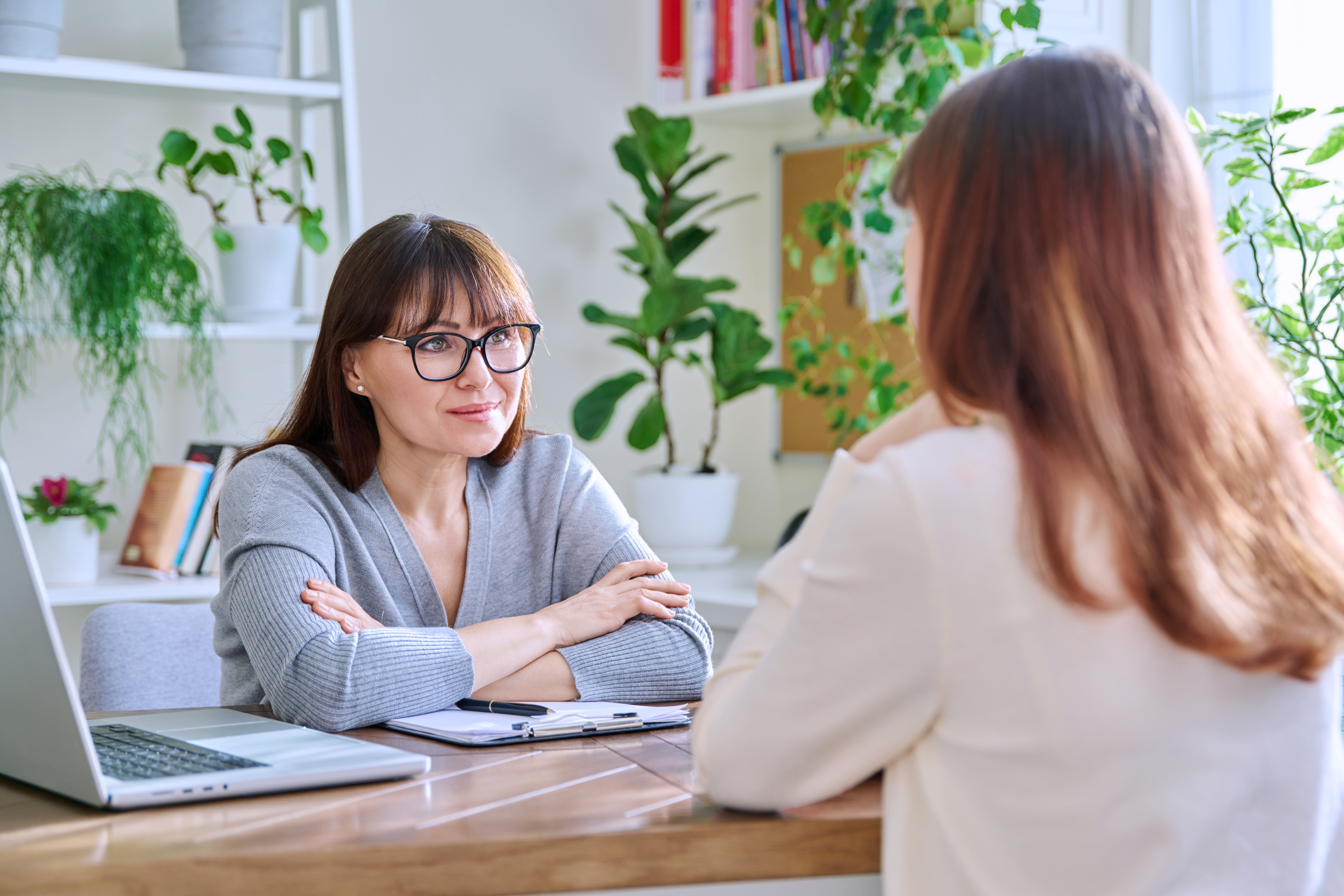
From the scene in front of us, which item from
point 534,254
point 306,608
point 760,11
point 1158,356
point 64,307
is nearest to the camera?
point 1158,356

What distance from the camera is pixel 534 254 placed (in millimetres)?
3158

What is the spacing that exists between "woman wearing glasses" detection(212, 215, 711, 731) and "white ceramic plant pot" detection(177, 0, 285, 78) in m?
1.01

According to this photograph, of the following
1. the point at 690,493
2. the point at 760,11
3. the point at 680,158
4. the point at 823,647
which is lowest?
the point at 690,493

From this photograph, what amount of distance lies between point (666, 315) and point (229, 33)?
3.42 ft

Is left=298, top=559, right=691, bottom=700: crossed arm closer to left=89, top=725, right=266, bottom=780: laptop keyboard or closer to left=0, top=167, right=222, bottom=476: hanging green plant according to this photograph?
left=89, top=725, right=266, bottom=780: laptop keyboard

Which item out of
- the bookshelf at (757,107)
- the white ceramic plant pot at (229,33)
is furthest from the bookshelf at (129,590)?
the bookshelf at (757,107)

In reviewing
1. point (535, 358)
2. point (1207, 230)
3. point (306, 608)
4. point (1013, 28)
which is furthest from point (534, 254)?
point (1207, 230)

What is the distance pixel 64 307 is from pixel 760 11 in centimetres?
157

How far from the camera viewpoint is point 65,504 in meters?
2.35

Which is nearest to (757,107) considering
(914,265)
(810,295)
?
(810,295)

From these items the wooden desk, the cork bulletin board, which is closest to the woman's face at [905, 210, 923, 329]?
the wooden desk

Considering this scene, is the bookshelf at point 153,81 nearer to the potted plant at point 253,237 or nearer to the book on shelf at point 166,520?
the potted plant at point 253,237

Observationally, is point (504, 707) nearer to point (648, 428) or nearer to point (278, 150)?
point (278, 150)

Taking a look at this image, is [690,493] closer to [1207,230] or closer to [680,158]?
[680,158]
